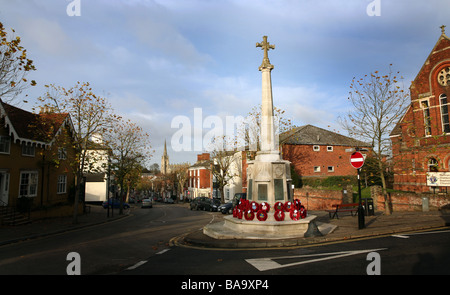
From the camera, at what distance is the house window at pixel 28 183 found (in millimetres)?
21242

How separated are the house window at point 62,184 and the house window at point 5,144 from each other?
7275 mm

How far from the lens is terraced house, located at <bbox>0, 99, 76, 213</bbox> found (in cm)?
1950

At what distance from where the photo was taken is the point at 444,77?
25.0 metres

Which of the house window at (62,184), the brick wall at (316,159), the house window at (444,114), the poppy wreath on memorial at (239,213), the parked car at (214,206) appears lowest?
the parked car at (214,206)

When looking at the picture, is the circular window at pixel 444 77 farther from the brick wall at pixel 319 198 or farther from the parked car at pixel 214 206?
the parked car at pixel 214 206

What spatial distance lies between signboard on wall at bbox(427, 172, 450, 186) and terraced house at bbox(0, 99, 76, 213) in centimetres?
2491

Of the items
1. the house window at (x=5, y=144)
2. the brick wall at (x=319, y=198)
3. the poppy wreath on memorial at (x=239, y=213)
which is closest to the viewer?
the poppy wreath on memorial at (x=239, y=213)

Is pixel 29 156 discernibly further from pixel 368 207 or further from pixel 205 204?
pixel 368 207

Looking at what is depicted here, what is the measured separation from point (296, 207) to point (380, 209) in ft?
46.0

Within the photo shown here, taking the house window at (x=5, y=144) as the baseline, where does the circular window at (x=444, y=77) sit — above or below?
above

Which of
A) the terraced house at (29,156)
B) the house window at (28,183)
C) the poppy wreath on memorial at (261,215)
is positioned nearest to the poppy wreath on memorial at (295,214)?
the poppy wreath on memorial at (261,215)

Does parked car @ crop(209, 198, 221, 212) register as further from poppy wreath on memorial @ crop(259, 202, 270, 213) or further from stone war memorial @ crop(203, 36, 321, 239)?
poppy wreath on memorial @ crop(259, 202, 270, 213)

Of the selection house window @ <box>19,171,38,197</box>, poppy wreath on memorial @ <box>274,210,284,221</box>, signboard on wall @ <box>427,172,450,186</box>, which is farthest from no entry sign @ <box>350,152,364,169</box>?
house window @ <box>19,171,38,197</box>
